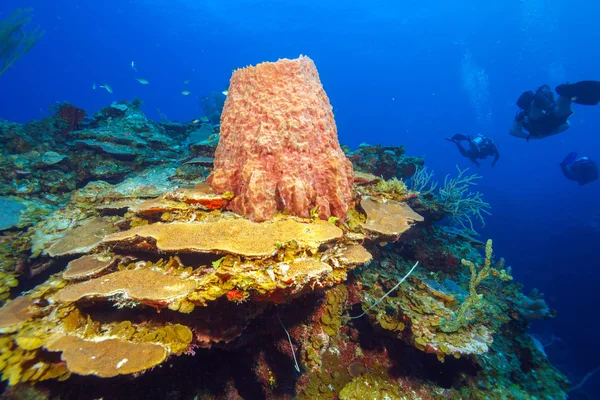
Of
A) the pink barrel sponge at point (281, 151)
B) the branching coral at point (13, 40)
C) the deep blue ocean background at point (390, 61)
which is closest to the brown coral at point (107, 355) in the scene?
the pink barrel sponge at point (281, 151)

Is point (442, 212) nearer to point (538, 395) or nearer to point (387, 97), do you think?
point (538, 395)

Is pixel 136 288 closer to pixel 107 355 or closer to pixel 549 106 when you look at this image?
pixel 107 355

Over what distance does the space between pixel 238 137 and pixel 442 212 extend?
17.2ft

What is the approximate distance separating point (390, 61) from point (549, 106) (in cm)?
11146

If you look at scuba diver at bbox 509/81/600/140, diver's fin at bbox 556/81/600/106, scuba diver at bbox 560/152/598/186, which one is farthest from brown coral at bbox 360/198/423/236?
scuba diver at bbox 560/152/598/186

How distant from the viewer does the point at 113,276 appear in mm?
2740

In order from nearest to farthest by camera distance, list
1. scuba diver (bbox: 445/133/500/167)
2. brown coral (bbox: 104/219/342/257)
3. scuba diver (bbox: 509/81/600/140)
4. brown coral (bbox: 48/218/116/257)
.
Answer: brown coral (bbox: 104/219/342/257), brown coral (bbox: 48/218/116/257), scuba diver (bbox: 509/81/600/140), scuba diver (bbox: 445/133/500/167)

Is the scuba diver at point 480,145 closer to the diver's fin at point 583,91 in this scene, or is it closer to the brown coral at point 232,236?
the diver's fin at point 583,91

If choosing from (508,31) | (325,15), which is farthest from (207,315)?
(508,31)

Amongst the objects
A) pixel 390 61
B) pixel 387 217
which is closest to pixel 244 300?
pixel 387 217

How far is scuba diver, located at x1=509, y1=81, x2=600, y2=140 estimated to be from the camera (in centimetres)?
848

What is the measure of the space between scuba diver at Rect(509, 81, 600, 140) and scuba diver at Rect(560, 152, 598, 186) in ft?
12.7

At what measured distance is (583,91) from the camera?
846 cm

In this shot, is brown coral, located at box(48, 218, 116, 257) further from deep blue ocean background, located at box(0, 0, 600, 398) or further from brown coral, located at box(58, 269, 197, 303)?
deep blue ocean background, located at box(0, 0, 600, 398)
